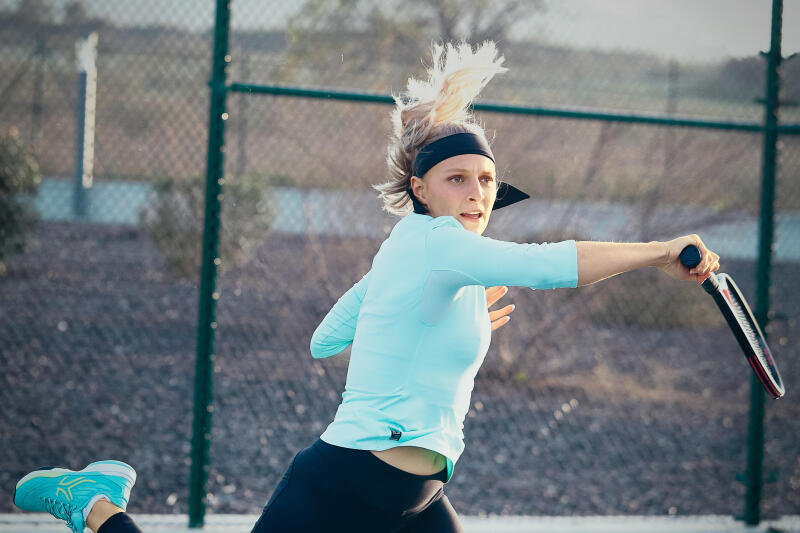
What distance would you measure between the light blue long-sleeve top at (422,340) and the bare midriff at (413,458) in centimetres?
3

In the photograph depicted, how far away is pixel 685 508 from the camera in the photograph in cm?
489

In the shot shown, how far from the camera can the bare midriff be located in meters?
2.09

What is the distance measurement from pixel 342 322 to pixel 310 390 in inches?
152

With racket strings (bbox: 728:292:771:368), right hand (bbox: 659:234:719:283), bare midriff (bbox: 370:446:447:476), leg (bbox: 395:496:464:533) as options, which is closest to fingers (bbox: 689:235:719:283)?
right hand (bbox: 659:234:719:283)

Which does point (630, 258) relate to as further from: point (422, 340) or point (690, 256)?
point (422, 340)

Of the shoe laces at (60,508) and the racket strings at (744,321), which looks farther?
the shoe laces at (60,508)

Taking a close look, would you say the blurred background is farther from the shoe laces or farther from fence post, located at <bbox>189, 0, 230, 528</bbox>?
the shoe laces

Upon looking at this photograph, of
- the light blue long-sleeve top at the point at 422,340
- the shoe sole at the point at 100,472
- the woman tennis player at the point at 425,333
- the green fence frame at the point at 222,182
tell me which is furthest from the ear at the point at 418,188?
→ the green fence frame at the point at 222,182

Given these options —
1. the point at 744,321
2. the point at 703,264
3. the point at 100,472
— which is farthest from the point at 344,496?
the point at 744,321

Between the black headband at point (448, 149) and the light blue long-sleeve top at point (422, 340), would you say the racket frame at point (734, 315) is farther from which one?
the black headband at point (448, 149)

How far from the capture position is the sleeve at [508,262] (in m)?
1.93

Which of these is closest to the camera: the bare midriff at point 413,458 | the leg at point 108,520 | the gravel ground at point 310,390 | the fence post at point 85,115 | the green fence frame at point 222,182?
the bare midriff at point 413,458

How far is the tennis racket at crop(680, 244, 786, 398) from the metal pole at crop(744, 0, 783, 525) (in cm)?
166

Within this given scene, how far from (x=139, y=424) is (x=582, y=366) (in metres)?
3.50
